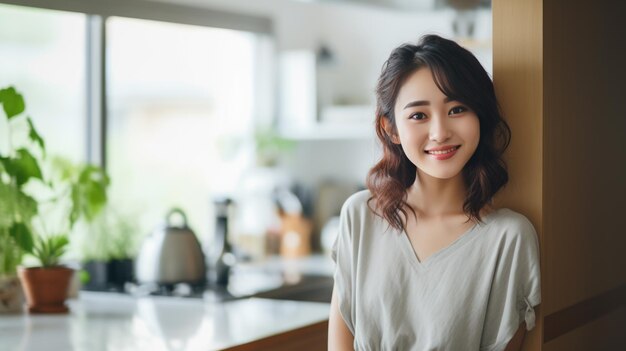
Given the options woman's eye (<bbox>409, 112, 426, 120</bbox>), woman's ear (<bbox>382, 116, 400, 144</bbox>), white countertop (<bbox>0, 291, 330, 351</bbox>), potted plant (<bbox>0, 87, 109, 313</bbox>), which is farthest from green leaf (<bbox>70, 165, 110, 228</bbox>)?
woman's eye (<bbox>409, 112, 426, 120</bbox>)

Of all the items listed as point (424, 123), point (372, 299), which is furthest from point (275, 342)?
point (424, 123)

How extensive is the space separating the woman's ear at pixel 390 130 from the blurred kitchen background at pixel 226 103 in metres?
1.51

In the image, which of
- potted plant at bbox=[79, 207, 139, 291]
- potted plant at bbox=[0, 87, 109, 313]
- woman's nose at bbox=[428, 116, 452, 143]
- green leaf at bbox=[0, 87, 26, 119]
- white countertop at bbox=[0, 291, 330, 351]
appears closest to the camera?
woman's nose at bbox=[428, 116, 452, 143]

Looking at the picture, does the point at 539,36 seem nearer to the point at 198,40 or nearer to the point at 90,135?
the point at 90,135

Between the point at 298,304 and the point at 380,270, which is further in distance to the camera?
the point at 298,304

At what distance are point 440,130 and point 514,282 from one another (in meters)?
0.28

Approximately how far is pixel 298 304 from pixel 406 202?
43.5 inches

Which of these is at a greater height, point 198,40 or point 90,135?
point 198,40

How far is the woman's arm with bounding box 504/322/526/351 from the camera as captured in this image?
4.98 feet

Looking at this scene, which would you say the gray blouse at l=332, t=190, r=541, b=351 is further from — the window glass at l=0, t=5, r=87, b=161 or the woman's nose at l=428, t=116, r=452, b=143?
the window glass at l=0, t=5, r=87, b=161

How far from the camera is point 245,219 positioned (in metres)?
3.86

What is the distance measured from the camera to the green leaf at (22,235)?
96.7 inches

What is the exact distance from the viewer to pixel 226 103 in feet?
12.9

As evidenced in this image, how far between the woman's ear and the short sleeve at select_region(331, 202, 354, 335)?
5.8 inches
